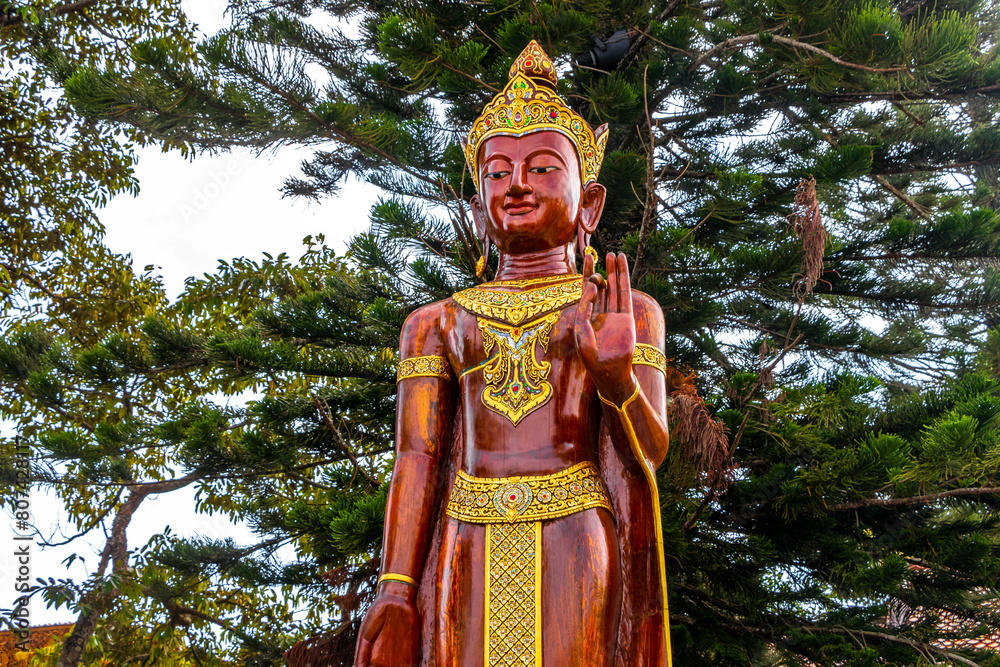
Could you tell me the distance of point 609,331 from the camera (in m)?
2.70

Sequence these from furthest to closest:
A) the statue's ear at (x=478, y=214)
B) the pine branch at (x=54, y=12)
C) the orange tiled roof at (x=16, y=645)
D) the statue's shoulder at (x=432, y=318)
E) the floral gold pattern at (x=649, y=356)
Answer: the pine branch at (x=54, y=12) < the orange tiled roof at (x=16, y=645) < the statue's ear at (x=478, y=214) < the statue's shoulder at (x=432, y=318) < the floral gold pattern at (x=649, y=356)

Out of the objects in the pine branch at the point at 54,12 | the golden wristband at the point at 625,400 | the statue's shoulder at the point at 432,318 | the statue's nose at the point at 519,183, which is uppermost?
the pine branch at the point at 54,12

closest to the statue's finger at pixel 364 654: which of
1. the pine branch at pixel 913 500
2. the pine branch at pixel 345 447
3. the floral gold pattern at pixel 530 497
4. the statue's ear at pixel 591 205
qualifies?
the floral gold pattern at pixel 530 497

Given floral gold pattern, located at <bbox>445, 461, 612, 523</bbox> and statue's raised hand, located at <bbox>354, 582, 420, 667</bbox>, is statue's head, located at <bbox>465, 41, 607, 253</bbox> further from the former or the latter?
statue's raised hand, located at <bbox>354, 582, 420, 667</bbox>

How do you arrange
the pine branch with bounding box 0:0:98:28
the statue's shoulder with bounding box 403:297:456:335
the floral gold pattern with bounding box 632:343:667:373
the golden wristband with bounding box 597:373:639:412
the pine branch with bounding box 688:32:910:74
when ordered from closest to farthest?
1. the golden wristband with bounding box 597:373:639:412
2. the floral gold pattern with bounding box 632:343:667:373
3. the statue's shoulder with bounding box 403:297:456:335
4. the pine branch with bounding box 688:32:910:74
5. the pine branch with bounding box 0:0:98:28

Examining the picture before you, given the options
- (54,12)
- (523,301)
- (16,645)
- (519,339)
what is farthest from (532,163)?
(54,12)

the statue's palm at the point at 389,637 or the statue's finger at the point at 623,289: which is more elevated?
the statue's finger at the point at 623,289

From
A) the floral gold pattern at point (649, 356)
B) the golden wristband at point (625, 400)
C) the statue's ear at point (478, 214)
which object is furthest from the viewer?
the statue's ear at point (478, 214)

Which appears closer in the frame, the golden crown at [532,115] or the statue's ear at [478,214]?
the golden crown at [532,115]

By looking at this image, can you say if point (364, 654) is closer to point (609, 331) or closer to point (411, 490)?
point (411, 490)

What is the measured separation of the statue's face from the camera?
3.30 m

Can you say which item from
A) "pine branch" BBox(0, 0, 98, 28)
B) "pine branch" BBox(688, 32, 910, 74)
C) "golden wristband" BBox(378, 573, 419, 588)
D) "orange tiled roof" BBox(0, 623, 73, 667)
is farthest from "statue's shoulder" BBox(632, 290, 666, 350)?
"pine branch" BBox(0, 0, 98, 28)

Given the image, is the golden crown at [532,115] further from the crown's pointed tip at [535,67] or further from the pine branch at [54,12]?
the pine branch at [54,12]

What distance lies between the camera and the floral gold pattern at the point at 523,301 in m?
3.16
